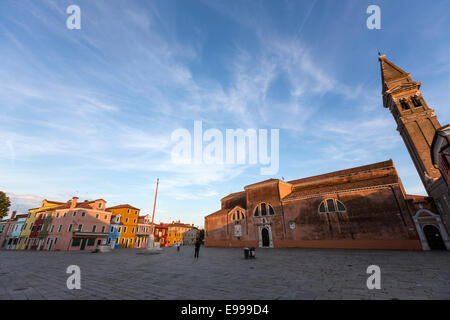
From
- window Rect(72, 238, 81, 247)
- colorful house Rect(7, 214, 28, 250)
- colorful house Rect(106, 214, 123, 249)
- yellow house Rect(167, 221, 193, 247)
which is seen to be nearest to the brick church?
colorful house Rect(106, 214, 123, 249)

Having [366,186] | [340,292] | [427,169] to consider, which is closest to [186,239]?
[366,186]

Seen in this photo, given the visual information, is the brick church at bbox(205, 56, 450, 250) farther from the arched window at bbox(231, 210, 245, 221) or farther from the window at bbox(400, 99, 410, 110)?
the window at bbox(400, 99, 410, 110)

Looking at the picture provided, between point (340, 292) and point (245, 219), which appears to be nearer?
point (340, 292)

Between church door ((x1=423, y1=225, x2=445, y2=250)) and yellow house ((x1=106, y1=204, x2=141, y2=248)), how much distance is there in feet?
158

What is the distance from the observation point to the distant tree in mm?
30130

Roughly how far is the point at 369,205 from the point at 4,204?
5359 centimetres

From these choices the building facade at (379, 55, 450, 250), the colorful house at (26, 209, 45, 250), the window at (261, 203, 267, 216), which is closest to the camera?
the building facade at (379, 55, 450, 250)

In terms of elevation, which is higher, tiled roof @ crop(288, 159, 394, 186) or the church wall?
tiled roof @ crop(288, 159, 394, 186)
